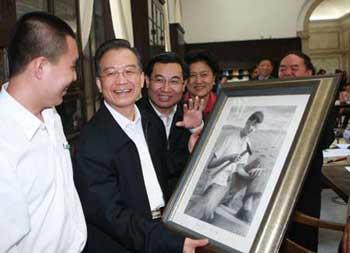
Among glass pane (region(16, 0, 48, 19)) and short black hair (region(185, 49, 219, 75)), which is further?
short black hair (region(185, 49, 219, 75))

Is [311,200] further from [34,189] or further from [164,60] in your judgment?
[34,189]

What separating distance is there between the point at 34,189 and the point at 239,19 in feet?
35.3

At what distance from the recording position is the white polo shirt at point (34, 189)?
45.7 inches

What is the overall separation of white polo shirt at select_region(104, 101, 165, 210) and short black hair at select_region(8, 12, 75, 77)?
0.36 m

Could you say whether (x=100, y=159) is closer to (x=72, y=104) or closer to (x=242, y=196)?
(x=242, y=196)

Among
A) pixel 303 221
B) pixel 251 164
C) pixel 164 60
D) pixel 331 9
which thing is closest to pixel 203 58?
pixel 164 60

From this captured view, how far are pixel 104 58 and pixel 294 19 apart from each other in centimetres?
1048

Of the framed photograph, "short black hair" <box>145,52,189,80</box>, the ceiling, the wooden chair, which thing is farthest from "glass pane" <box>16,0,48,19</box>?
the ceiling

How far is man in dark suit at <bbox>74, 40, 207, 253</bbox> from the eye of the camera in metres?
1.42

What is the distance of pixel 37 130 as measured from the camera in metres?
1.34

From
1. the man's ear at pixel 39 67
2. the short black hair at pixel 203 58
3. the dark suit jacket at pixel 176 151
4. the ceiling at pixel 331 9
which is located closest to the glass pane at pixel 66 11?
the short black hair at pixel 203 58

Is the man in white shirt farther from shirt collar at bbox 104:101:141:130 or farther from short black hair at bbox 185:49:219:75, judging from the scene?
short black hair at bbox 185:49:219:75

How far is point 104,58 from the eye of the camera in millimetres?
1573

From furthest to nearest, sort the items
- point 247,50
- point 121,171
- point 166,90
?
point 247,50 < point 166,90 < point 121,171
